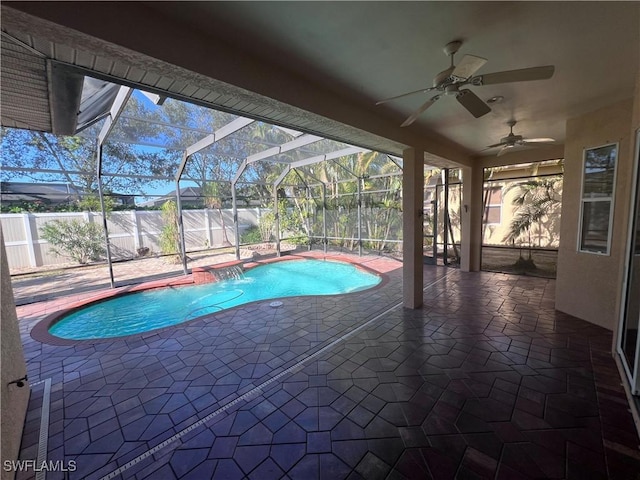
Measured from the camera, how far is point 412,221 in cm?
441

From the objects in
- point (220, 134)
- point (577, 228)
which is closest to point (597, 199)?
point (577, 228)

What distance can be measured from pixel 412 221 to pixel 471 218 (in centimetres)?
356

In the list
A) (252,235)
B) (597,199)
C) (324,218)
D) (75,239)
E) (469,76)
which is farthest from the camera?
(252,235)

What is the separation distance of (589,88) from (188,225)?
1119 cm

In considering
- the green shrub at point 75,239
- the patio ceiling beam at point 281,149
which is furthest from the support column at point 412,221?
the green shrub at point 75,239

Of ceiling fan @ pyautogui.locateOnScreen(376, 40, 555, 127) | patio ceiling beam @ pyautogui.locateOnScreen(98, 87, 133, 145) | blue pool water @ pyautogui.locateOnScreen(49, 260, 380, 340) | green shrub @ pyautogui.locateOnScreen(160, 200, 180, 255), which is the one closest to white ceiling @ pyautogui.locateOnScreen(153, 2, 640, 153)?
ceiling fan @ pyautogui.locateOnScreen(376, 40, 555, 127)

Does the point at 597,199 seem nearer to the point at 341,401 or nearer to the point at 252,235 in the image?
the point at 341,401

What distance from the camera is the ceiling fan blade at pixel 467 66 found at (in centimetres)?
185

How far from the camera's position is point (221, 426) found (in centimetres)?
216

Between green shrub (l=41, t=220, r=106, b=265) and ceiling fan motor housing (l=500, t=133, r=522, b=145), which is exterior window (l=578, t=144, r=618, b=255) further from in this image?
green shrub (l=41, t=220, r=106, b=265)

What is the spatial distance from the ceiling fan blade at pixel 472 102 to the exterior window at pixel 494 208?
30.3 feet

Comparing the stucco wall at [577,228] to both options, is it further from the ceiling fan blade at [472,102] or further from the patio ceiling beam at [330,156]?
the patio ceiling beam at [330,156]

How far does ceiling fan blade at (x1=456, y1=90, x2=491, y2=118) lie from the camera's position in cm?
236

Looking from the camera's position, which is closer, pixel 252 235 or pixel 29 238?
pixel 29 238
